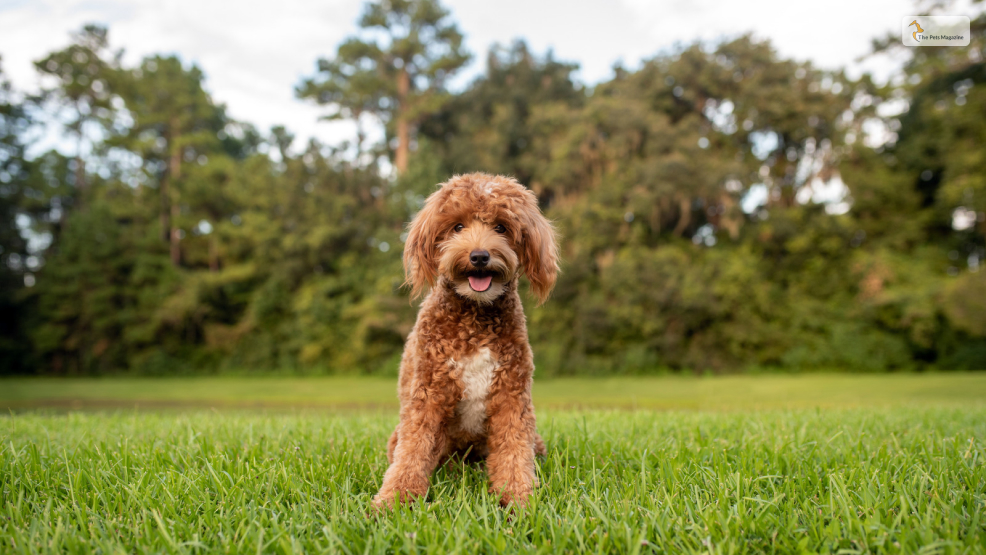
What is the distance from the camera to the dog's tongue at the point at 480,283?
2.30 metres

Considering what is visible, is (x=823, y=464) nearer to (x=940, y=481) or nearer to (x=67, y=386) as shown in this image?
(x=940, y=481)

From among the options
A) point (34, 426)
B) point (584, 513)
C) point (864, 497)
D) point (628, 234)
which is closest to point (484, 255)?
point (584, 513)

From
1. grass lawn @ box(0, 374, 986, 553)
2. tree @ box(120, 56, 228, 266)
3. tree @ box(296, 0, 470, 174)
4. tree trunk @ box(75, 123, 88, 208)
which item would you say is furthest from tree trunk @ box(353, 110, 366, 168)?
grass lawn @ box(0, 374, 986, 553)

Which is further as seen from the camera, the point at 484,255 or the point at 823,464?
the point at 823,464

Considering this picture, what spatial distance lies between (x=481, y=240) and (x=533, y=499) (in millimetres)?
1071

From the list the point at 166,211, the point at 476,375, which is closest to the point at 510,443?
the point at 476,375

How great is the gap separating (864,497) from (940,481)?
49 centimetres

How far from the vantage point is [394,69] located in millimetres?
22516

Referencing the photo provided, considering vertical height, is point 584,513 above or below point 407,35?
below

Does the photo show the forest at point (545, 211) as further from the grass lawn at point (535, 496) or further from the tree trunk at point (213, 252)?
the grass lawn at point (535, 496)

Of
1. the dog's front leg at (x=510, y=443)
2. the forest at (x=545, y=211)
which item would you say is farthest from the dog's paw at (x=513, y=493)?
the forest at (x=545, y=211)

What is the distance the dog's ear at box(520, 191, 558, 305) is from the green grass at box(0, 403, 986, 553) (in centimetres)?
86

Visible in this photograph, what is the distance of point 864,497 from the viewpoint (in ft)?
6.44

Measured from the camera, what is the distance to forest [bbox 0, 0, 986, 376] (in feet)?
57.4
